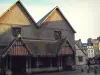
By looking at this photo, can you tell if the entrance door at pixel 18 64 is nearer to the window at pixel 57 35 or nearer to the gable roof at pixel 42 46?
the gable roof at pixel 42 46

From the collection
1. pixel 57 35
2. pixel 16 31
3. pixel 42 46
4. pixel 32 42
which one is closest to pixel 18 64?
pixel 32 42

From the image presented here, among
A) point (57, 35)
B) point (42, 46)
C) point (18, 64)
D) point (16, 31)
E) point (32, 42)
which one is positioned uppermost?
point (16, 31)

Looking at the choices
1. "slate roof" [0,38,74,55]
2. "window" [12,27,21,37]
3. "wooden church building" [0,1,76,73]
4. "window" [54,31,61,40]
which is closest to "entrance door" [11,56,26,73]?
"wooden church building" [0,1,76,73]

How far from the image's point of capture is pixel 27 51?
117ft

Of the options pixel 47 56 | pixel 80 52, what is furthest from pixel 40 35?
pixel 80 52

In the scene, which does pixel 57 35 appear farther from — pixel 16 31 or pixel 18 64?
pixel 18 64

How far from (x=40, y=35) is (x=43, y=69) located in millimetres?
6609

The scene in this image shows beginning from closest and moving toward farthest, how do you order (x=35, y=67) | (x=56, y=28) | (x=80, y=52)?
(x=35, y=67) → (x=56, y=28) → (x=80, y=52)

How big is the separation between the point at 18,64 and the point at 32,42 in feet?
15.5

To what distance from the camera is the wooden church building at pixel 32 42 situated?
3566cm

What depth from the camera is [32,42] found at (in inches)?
1554

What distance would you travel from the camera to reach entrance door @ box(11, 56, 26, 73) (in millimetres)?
37656

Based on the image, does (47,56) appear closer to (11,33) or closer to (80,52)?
(11,33)

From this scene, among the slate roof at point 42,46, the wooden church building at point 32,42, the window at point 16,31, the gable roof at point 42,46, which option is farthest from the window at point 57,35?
the window at point 16,31
